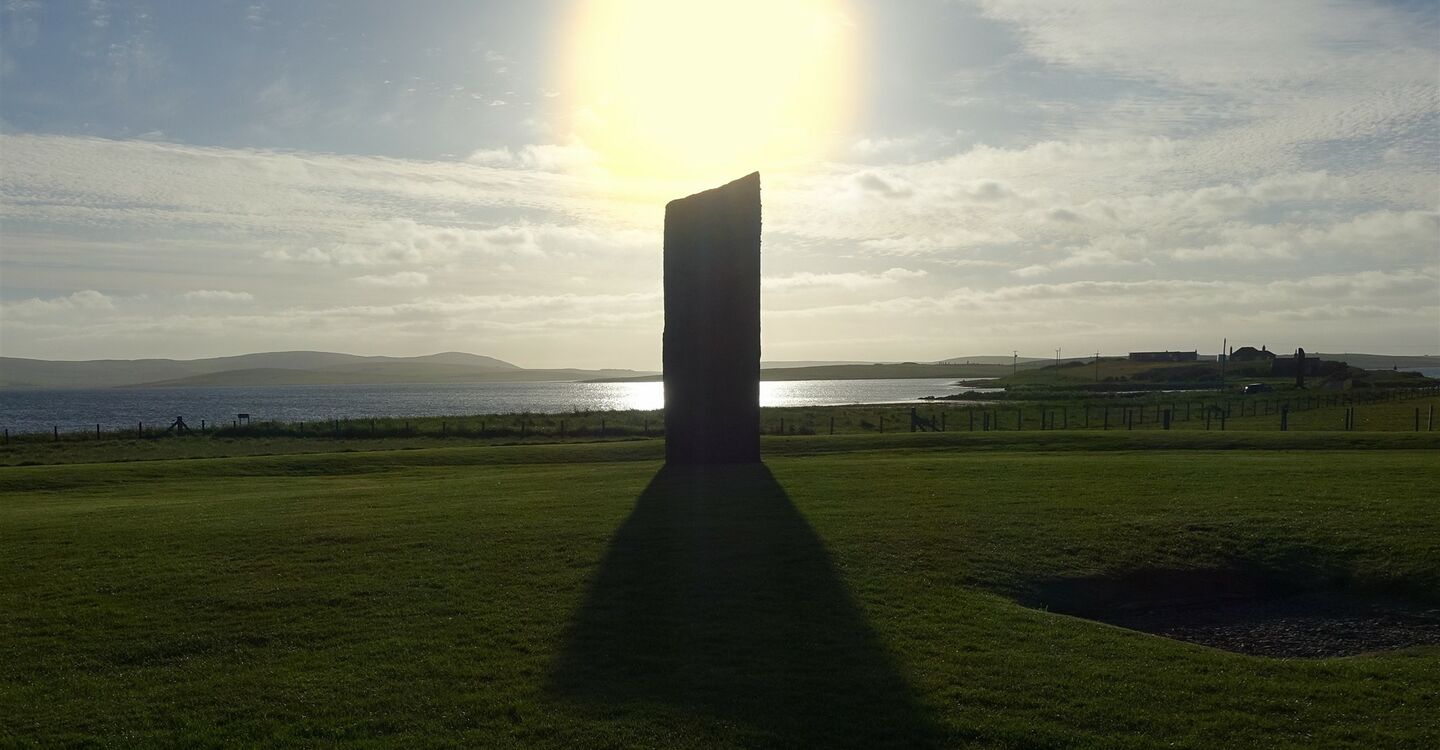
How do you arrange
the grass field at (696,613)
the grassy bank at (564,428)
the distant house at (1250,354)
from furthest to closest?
1. the distant house at (1250,354)
2. the grassy bank at (564,428)
3. the grass field at (696,613)

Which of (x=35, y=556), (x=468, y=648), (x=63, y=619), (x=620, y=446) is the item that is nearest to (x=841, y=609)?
(x=468, y=648)

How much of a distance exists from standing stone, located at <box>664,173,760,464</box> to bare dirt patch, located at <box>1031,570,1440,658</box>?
11.4m

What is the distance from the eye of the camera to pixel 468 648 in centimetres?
1023

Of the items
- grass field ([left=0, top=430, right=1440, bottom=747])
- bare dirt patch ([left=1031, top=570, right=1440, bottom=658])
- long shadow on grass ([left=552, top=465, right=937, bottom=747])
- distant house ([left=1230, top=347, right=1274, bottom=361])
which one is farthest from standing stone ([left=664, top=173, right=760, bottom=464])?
distant house ([left=1230, top=347, right=1274, bottom=361])

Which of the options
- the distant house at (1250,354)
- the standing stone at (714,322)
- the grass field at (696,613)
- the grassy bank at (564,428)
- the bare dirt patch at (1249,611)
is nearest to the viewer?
the grass field at (696,613)

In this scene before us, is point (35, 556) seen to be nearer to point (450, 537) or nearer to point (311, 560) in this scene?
point (311, 560)

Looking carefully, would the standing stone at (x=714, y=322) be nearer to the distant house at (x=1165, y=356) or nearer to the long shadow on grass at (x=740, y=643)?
the long shadow on grass at (x=740, y=643)

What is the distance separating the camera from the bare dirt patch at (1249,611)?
36.8 ft

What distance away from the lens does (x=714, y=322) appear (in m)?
23.0

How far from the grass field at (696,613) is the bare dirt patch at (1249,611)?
0.37 metres

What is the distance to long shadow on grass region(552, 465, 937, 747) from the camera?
8.46m

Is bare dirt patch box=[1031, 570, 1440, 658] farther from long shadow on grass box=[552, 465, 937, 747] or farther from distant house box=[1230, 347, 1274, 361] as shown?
distant house box=[1230, 347, 1274, 361]

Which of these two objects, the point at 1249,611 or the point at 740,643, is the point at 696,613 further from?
the point at 1249,611

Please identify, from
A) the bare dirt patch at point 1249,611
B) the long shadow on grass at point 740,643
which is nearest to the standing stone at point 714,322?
the long shadow on grass at point 740,643
